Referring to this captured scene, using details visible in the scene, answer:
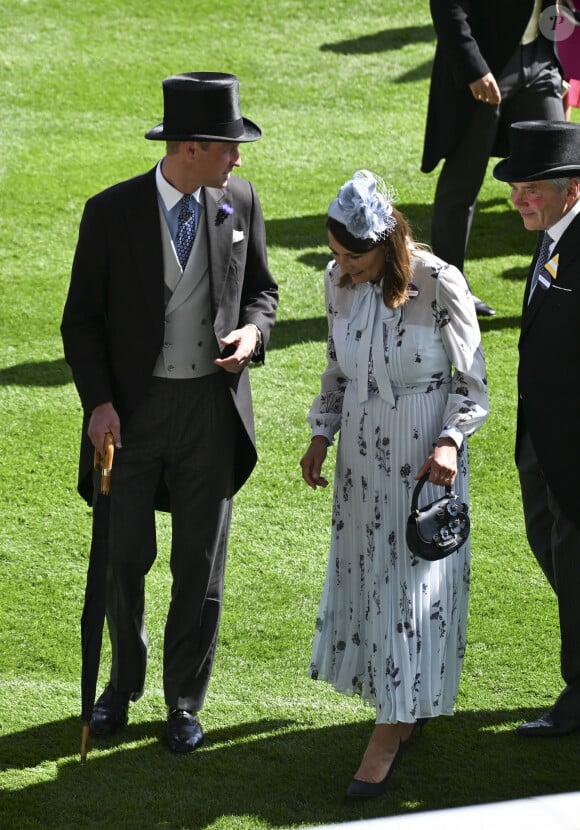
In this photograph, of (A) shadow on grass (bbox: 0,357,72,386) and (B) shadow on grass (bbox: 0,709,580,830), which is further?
(A) shadow on grass (bbox: 0,357,72,386)

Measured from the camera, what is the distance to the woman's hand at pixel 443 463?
358 cm

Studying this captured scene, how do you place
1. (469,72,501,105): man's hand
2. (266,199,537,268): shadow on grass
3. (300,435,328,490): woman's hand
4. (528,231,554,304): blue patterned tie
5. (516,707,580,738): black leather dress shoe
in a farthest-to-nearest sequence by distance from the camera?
1. (266,199,537,268): shadow on grass
2. (469,72,501,105): man's hand
3. (516,707,580,738): black leather dress shoe
4. (300,435,328,490): woman's hand
5. (528,231,554,304): blue patterned tie

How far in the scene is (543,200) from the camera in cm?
370

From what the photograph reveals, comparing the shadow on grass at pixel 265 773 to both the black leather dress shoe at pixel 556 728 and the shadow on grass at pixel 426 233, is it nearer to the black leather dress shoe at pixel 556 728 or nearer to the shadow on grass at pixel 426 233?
the black leather dress shoe at pixel 556 728

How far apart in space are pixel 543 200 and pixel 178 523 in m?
1.47

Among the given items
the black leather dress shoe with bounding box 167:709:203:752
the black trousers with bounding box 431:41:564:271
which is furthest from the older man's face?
the black trousers with bounding box 431:41:564:271

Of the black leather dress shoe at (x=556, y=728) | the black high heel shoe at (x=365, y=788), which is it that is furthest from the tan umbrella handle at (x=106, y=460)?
the black leather dress shoe at (x=556, y=728)

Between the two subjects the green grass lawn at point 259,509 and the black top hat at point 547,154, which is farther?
the green grass lawn at point 259,509

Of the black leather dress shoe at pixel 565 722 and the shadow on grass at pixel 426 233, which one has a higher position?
the shadow on grass at pixel 426 233

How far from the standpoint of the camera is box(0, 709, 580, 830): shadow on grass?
3725 millimetres

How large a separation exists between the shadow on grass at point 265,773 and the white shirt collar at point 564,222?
1.60m

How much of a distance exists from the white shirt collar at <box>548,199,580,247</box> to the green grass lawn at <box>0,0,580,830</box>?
5.24ft

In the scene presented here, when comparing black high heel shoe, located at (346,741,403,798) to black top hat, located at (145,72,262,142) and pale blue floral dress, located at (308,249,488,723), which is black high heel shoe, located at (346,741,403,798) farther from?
black top hat, located at (145,72,262,142)

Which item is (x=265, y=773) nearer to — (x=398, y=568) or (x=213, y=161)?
(x=398, y=568)
